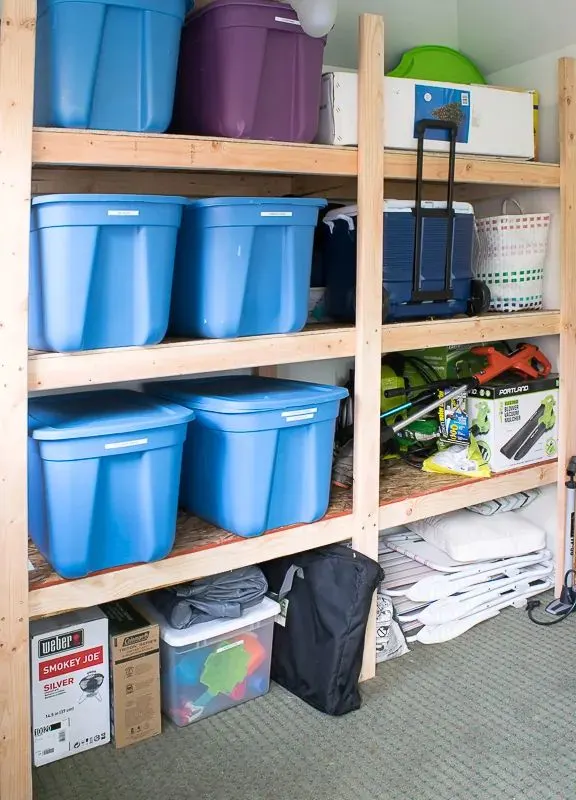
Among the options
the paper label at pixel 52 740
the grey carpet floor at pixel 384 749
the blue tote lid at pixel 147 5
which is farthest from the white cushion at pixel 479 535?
the blue tote lid at pixel 147 5

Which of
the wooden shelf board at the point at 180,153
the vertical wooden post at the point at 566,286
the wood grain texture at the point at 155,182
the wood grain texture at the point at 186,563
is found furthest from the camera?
the vertical wooden post at the point at 566,286

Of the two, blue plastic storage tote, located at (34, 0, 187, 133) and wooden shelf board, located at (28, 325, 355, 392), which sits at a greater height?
blue plastic storage tote, located at (34, 0, 187, 133)

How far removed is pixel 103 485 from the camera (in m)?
2.04

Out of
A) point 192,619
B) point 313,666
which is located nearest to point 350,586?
point 313,666

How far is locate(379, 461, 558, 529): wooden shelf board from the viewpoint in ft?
8.88

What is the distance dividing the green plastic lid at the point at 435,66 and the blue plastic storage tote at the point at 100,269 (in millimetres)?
1441

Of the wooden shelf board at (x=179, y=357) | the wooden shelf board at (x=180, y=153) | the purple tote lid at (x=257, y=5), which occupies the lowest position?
the wooden shelf board at (x=179, y=357)

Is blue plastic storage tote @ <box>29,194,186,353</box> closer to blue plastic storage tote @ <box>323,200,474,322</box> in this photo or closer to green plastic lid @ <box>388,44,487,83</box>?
blue plastic storage tote @ <box>323,200,474,322</box>

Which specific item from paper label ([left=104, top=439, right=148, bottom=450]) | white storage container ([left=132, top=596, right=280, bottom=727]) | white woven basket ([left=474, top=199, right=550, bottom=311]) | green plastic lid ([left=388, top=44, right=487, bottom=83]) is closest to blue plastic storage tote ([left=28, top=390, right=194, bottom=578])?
paper label ([left=104, top=439, right=148, bottom=450])

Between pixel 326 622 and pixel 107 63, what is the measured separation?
167 cm

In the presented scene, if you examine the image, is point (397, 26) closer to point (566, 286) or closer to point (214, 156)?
point (566, 286)

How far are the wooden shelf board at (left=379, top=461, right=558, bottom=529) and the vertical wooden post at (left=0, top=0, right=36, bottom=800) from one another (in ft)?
3.87

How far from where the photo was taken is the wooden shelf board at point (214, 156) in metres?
1.92

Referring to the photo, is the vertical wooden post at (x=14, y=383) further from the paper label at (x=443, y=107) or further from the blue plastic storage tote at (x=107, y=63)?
the paper label at (x=443, y=107)
